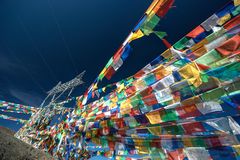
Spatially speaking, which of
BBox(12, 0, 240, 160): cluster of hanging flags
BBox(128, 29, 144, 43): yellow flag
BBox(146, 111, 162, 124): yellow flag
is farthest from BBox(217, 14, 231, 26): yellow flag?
BBox(146, 111, 162, 124): yellow flag

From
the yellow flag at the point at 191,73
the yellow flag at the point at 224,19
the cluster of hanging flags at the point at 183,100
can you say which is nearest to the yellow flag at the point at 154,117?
the cluster of hanging flags at the point at 183,100

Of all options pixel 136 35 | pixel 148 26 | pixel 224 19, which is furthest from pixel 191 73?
pixel 136 35

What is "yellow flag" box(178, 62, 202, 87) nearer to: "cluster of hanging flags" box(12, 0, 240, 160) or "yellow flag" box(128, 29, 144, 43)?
"cluster of hanging flags" box(12, 0, 240, 160)

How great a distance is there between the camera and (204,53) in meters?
3.08

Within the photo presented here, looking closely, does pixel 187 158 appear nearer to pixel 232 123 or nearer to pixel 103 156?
pixel 232 123

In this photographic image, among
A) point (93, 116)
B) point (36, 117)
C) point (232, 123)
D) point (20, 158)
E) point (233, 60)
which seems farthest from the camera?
point (36, 117)

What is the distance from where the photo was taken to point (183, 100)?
3.39m

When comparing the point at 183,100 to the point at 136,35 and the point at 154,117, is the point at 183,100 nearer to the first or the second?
the point at 154,117

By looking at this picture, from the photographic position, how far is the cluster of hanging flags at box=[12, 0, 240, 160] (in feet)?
9.29

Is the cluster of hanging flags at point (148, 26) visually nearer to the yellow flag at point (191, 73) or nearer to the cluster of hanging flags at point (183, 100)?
the cluster of hanging flags at point (183, 100)

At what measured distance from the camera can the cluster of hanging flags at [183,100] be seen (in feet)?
9.29

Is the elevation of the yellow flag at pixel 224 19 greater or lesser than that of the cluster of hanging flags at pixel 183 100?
greater

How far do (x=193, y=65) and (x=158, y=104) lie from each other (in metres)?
1.23

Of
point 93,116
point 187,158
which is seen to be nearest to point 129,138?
point 93,116
